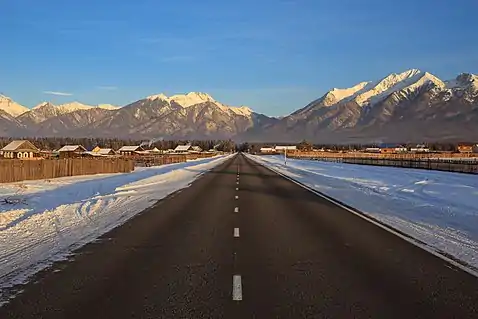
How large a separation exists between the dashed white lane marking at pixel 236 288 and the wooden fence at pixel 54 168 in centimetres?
3590

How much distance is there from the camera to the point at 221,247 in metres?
11.6

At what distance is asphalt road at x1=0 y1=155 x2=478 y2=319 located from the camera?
682 cm

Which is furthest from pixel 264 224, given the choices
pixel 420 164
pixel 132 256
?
pixel 420 164

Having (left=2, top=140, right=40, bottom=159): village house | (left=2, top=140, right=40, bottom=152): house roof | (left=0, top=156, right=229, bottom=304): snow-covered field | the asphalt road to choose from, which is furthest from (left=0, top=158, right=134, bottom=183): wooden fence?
(left=2, top=140, right=40, bottom=152): house roof

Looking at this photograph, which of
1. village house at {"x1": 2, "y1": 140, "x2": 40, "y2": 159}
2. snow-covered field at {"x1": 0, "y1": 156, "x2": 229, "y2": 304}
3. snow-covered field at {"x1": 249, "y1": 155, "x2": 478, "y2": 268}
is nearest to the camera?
snow-covered field at {"x1": 0, "y1": 156, "x2": 229, "y2": 304}

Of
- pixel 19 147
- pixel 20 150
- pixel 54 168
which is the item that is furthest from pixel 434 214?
pixel 19 147

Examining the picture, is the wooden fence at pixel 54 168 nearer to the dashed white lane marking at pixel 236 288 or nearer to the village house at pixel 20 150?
the dashed white lane marking at pixel 236 288

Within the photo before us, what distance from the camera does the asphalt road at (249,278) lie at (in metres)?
6.82

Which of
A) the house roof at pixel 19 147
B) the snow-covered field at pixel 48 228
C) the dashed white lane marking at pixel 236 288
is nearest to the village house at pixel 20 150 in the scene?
the house roof at pixel 19 147

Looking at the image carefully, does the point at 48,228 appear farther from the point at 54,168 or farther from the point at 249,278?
the point at 54,168

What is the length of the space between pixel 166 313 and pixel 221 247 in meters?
4.96

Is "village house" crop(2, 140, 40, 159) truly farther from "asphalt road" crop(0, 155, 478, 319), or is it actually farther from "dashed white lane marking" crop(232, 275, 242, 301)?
"dashed white lane marking" crop(232, 275, 242, 301)

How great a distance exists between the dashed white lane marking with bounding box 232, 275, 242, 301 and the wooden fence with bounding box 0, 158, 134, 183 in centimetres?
3590

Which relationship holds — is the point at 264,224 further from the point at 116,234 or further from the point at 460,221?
the point at 460,221
